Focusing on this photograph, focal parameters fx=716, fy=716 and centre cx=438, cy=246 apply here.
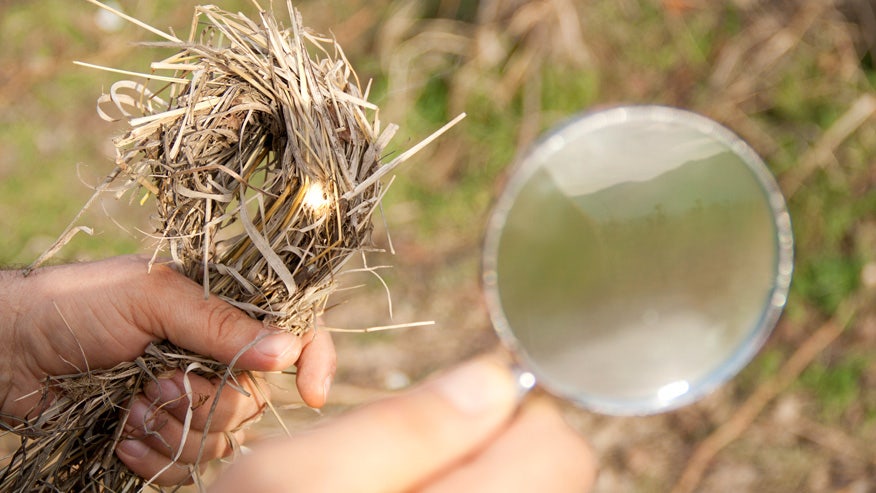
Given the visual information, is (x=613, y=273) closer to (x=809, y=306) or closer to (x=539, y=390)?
(x=539, y=390)

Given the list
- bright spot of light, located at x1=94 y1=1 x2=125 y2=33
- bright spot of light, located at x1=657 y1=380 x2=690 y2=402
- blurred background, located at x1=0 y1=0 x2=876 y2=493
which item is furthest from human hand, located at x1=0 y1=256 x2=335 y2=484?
bright spot of light, located at x1=94 y1=1 x2=125 y2=33

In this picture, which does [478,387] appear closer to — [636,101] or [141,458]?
[141,458]

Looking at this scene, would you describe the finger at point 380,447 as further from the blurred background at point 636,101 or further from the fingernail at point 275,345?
the blurred background at point 636,101

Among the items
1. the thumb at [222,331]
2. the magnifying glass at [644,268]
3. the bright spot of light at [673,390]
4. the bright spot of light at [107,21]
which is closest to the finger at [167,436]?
the thumb at [222,331]

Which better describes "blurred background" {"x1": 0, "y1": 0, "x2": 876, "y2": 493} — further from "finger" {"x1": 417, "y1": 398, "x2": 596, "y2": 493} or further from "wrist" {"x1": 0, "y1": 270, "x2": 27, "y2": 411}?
"finger" {"x1": 417, "y1": 398, "x2": 596, "y2": 493}

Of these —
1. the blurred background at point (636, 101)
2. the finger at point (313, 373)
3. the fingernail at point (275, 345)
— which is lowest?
the blurred background at point (636, 101)

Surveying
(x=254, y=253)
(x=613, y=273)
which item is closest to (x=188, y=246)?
(x=254, y=253)
